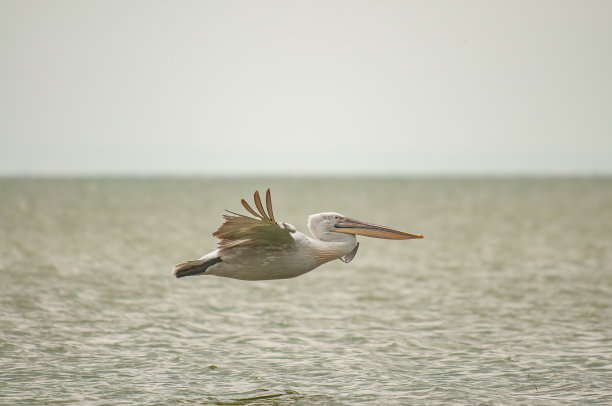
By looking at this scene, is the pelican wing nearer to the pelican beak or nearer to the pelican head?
the pelican head

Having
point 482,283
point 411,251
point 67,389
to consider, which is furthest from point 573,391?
point 411,251

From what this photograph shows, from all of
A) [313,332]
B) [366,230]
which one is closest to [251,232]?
[366,230]

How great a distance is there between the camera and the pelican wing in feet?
22.1

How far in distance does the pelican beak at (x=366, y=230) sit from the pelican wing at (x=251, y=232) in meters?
0.48

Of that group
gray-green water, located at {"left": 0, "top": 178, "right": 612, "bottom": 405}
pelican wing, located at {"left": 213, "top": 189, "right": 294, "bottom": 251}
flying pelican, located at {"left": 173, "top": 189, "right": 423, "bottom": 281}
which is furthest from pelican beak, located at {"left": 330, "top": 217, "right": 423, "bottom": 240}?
gray-green water, located at {"left": 0, "top": 178, "right": 612, "bottom": 405}

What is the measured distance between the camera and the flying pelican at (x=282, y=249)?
702cm

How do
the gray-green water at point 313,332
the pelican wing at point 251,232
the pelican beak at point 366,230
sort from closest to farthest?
the pelican wing at point 251,232 → the pelican beak at point 366,230 → the gray-green water at point 313,332

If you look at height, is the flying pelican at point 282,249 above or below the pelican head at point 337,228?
below

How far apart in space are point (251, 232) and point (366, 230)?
102 centimetres

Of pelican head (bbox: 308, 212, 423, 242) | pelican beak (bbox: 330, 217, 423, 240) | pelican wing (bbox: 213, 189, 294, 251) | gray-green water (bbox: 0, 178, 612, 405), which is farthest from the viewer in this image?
gray-green water (bbox: 0, 178, 612, 405)

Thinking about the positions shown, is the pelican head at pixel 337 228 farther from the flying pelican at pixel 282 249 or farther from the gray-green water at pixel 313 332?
the gray-green water at pixel 313 332

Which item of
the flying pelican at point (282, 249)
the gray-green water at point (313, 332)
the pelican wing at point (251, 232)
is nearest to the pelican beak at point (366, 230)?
the flying pelican at point (282, 249)

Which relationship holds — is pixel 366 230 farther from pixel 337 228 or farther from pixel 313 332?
pixel 313 332

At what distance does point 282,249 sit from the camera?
23.4 ft
